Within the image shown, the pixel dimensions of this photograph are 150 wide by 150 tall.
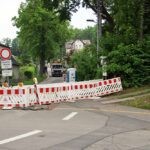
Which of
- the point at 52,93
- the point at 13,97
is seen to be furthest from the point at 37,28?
the point at 13,97

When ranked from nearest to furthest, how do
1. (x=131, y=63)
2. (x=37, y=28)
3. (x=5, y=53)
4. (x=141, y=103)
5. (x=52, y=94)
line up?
(x=141, y=103) → (x=5, y=53) → (x=52, y=94) → (x=131, y=63) → (x=37, y=28)

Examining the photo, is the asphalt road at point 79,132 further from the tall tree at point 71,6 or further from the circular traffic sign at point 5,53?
the tall tree at point 71,6

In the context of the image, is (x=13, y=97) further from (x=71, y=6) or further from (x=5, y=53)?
(x=71, y=6)

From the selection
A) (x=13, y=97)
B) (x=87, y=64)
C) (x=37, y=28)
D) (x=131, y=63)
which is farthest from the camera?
(x=37, y=28)

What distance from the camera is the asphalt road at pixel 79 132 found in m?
5.08

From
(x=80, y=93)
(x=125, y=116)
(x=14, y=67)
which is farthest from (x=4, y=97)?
(x=14, y=67)

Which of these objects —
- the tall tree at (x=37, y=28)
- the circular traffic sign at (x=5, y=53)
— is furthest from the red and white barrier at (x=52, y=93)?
the tall tree at (x=37, y=28)

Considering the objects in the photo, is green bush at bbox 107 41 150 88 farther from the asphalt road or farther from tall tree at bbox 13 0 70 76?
tall tree at bbox 13 0 70 76

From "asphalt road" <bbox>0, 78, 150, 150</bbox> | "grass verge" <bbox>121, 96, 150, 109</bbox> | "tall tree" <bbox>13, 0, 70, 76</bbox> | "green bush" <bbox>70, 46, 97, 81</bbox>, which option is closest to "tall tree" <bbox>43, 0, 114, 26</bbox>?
"green bush" <bbox>70, 46, 97, 81</bbox>

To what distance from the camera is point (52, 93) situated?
41.8ft

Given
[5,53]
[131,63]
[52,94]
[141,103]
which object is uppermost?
[5,53]

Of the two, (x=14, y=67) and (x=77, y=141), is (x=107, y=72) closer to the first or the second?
(x=77, y=141)

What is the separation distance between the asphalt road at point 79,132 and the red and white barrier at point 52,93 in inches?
113

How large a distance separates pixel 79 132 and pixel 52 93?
6.64 meters
